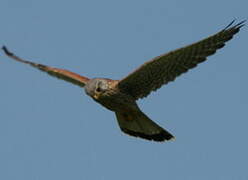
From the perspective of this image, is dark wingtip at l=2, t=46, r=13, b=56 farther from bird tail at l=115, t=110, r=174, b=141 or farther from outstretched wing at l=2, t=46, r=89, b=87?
bird tail at l=115, t=110, r=174, b=141

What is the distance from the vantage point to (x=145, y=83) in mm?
12383

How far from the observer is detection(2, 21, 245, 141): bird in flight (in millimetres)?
11789

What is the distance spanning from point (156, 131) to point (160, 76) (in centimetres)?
126

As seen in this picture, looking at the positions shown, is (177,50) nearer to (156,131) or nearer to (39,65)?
(156,131)

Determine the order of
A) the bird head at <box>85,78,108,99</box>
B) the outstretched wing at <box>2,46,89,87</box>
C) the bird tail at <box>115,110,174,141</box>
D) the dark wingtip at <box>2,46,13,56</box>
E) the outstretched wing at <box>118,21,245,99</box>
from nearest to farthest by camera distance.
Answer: the outstretched wing at <box>118,21,245,99</box>, the bird head at <box>85,78,108,99</box>, the bird tail at <box>115,110,174,141</box>, the outstretched wing at <box>2,46,89,87</box>, the dark wingtip at <box>2,46,13,56</box>

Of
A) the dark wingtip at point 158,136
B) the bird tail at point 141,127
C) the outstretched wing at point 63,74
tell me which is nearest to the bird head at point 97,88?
the bird tail at point 141,127

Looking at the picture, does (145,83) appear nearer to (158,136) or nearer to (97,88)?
(97,88)

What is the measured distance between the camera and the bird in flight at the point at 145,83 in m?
11.8

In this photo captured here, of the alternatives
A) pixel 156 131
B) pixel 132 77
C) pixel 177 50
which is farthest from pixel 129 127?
pixel 177 50

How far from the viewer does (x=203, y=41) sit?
1176 centimetres

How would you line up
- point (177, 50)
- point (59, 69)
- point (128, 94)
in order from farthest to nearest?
1. point (59, 69)
2. point (128, 94)
3. point (177, 50)

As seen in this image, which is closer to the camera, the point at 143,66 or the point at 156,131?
the point at 143,66

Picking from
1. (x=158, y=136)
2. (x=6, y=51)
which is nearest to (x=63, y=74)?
(x=6, y=51)

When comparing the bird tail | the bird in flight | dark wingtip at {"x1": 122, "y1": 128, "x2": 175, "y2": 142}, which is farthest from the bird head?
dark wingtip at {"x1": 122, "y1": 128, "x2": 175, "y2": 142}
